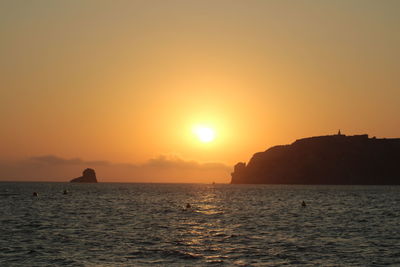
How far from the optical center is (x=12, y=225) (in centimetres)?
5494

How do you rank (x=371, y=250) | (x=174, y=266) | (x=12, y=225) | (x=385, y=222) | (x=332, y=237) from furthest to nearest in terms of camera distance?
(x=385, y=222) → (x=12, y=225) → (x=332, y=237) → (x=371, y=250) → (x=174, y=266)

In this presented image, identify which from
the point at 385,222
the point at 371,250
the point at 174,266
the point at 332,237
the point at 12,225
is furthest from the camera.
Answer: the point at 385,222

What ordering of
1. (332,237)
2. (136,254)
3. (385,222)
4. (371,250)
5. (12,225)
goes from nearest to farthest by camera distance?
(136,254) → (371,250) → (332,237) → (12,225) → (385,222)

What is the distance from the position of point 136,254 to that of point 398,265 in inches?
713

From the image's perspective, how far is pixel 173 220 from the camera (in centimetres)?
6444

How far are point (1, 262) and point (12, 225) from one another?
2383 cm

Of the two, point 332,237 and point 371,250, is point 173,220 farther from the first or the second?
point 371,250

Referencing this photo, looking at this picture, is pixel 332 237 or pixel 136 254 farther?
pixel 332 237

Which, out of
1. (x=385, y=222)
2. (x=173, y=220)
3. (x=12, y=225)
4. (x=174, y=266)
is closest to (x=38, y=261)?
(x=174, y=266)

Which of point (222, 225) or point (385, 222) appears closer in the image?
point (222, 225)

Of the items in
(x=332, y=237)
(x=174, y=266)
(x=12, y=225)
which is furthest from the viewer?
(x=12, y=225)

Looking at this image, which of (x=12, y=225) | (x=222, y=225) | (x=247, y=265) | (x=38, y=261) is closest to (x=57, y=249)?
(x=38, y=261)

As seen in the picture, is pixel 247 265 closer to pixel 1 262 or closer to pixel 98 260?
pixel 98 260

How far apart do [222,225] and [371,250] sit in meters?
21.8
